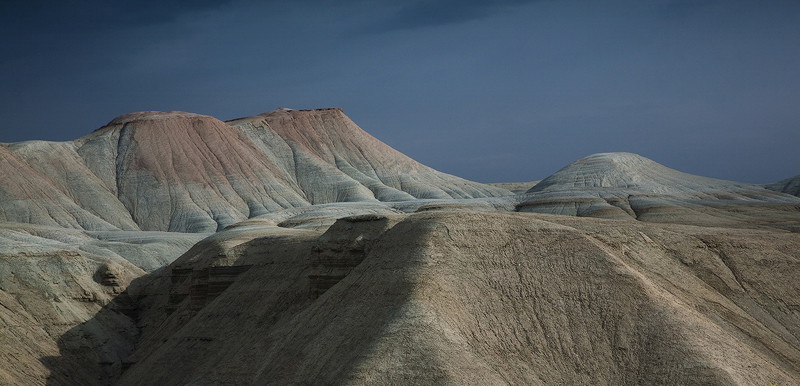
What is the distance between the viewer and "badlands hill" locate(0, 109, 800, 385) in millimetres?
33719

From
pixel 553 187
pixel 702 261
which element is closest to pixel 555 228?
pixel 702 261

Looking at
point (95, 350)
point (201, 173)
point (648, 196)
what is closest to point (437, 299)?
point (95, 350)

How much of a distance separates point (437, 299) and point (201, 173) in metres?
107

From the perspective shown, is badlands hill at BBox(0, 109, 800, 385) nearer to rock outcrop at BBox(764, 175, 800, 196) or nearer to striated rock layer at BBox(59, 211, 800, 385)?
striated rock layer at BBox(59, 211, 800, 385)

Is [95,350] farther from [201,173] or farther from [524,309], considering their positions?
[201,173]

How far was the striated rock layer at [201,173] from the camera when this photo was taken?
12225 cm

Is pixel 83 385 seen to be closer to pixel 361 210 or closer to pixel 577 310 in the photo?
pixel 577 310

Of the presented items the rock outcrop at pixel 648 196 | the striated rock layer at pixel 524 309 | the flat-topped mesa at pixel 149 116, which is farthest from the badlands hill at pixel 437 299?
the flat-topped mesa at pixel 149 116

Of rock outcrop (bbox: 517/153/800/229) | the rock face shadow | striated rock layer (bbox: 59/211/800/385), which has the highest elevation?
striated rock layer (bbox: 59/211/800/385)

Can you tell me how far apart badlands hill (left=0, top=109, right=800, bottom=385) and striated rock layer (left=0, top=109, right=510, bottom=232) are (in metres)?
22.9

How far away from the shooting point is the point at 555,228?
40156 millimetres

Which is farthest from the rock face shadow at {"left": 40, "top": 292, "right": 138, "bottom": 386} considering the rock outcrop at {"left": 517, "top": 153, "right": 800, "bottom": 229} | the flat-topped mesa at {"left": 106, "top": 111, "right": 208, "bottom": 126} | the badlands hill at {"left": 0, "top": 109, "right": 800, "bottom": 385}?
the flat-topped mesa at {"left": 106, "top": 111, "right": 208, "bottom": 126}

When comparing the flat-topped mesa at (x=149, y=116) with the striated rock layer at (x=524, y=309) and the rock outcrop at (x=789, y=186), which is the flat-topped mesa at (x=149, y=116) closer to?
the rock outcrop at (x=789, y=186)

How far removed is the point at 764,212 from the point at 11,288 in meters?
62.2
